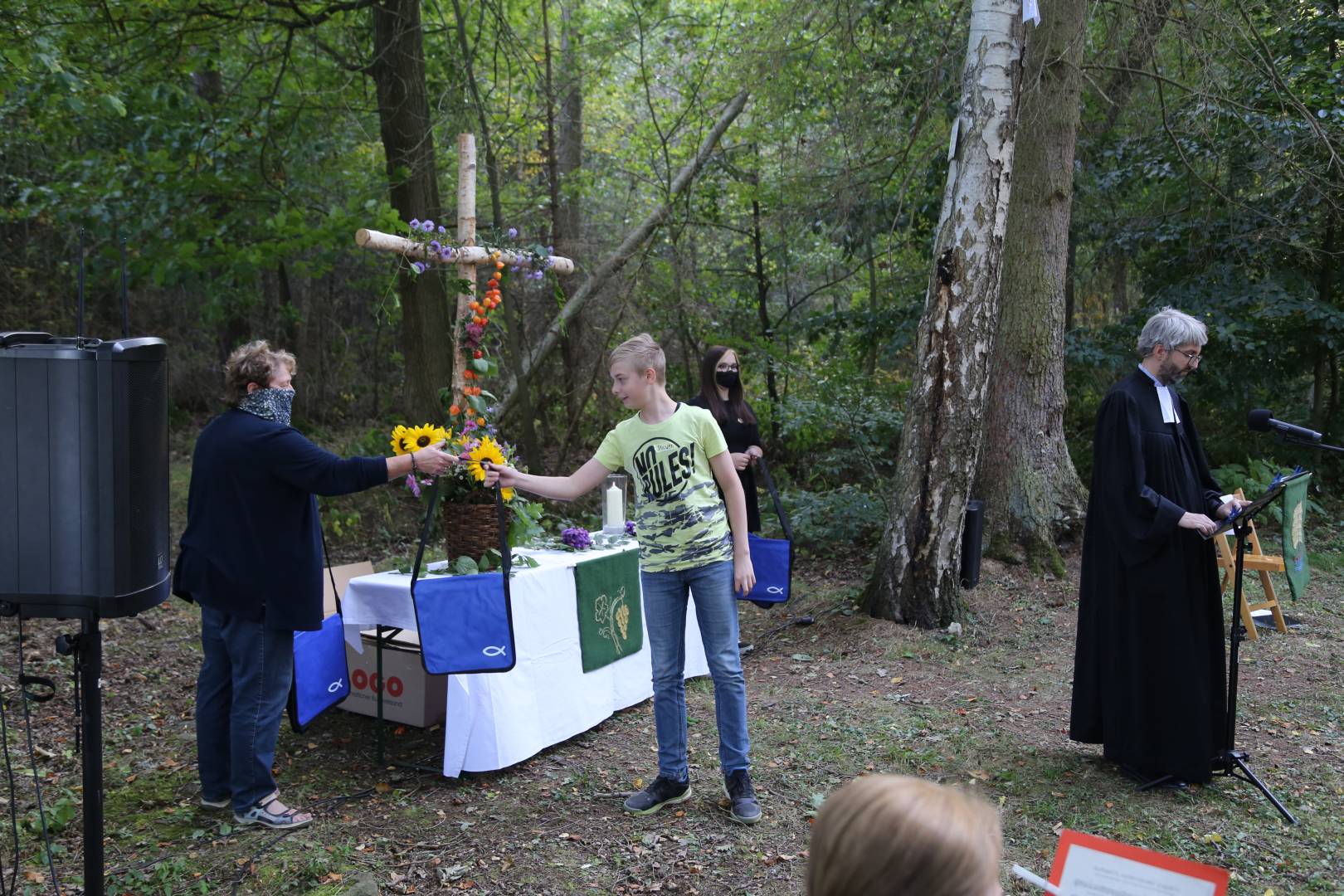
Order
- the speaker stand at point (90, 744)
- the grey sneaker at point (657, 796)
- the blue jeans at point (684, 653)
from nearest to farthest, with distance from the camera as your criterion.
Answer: the speaker stand at point (90, 744)
the blue jeans at point (684, 653)
the grey sneaker at point (657, 796)

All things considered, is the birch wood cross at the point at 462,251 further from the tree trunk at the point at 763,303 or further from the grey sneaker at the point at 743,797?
the tree trunk at the point at 763,303

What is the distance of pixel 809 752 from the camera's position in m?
4.64

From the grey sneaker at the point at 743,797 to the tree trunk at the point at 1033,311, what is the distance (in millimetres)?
4719

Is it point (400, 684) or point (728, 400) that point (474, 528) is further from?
point (728, 400)

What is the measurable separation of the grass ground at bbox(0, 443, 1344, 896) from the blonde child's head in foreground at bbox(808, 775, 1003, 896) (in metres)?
2.40

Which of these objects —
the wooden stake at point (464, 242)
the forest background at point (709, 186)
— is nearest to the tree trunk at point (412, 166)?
the forest background at point (709, 186)

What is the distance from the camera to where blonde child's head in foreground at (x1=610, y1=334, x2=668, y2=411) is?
3811 mm

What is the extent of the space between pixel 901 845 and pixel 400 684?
4.15 m

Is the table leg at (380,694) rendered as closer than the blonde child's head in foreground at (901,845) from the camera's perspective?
No

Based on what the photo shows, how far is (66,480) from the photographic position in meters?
2.59

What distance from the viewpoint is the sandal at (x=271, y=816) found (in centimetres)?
387

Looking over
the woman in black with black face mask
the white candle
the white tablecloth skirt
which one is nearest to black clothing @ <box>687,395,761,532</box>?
the woman in black with black face mask

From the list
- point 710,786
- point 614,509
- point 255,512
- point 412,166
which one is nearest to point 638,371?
point 255,512

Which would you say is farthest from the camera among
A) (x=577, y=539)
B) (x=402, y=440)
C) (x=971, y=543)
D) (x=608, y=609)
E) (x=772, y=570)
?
(x=971, y=543)
